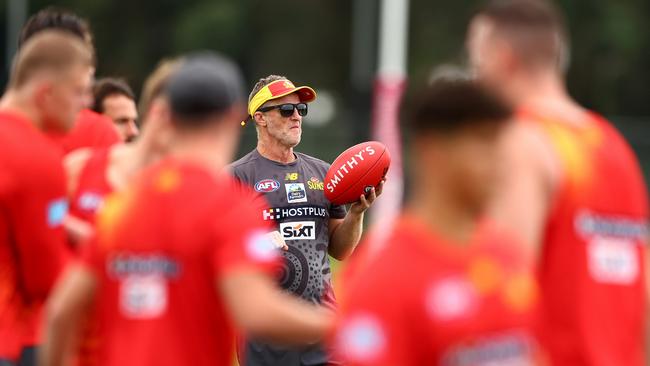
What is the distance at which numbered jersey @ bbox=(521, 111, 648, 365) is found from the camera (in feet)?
16.2

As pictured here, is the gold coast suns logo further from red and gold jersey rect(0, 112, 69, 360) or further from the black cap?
the black cap

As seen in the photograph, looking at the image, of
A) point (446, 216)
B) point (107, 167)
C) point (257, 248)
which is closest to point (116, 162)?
point (107, 167)

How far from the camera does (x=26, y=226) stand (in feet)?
18.6

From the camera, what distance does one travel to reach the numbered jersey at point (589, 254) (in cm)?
494

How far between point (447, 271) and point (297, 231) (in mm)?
4727

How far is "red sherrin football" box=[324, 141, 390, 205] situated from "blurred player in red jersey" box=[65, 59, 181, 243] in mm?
2614

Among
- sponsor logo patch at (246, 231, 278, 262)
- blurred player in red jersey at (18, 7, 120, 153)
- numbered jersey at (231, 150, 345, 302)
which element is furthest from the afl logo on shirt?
sponsor logo patch at (246, 231, 278, 262)

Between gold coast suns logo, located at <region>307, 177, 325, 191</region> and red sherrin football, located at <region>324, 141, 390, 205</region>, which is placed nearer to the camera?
red sherrin football, located at <region>324, 141, 390, 205</region>

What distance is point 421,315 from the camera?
3969 mm

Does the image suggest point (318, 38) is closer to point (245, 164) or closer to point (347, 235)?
point (245, 164)

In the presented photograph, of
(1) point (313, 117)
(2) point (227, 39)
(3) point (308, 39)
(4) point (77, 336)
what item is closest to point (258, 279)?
(4) point (77, 336)

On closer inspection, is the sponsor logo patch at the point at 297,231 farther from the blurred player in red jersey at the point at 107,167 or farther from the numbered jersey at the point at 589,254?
the numbered jersey at the point at 589,254

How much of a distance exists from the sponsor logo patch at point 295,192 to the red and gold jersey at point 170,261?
392cm

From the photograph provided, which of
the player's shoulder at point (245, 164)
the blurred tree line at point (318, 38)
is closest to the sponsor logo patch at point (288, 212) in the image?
the player's shoulder at point (245, 164)
